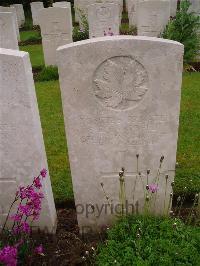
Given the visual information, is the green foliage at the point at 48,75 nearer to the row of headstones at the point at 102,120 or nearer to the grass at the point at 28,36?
the grass at the point at 28,36

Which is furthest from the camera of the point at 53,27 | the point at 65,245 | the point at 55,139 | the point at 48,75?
the point at 53,27

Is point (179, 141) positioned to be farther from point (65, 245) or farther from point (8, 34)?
point (8, 34)

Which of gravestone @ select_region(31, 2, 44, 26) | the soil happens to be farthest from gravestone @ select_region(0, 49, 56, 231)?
gravestone @ select_region(31, 2, 44, 26)

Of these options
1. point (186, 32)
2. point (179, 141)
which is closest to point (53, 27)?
point (186, 32)

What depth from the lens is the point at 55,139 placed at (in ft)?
19.7

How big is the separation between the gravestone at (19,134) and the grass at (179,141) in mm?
884

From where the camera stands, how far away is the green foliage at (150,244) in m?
3.05

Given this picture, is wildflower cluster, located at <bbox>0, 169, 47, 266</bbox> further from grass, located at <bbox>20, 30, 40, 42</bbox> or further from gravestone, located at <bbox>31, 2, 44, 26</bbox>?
gravestone, located at <bbox>31, 2, 44, 26</bbox>

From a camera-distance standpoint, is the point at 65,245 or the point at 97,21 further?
the point at 97,21

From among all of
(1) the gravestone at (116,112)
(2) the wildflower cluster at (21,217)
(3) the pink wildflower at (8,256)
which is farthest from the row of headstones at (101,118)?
(3) the pink wildflower at (8,256)

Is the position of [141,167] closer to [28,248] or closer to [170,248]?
[170,248]

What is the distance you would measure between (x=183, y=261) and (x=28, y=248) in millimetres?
1361

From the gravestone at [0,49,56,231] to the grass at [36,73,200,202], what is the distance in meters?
0.88

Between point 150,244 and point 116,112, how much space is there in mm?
1176
